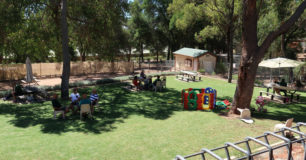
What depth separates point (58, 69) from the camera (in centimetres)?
2627

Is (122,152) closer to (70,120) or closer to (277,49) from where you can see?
(70,120)

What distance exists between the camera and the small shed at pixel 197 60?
2823cm

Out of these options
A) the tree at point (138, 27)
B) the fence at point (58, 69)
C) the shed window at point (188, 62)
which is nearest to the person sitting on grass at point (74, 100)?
the fence at point (58, 69)

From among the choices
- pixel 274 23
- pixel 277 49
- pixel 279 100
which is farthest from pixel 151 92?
pixel 277 49

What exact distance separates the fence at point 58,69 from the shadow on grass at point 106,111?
38.4 feet

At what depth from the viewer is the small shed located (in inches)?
1112

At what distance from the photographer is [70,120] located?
9805 mm

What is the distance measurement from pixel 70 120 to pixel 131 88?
7.58 meters

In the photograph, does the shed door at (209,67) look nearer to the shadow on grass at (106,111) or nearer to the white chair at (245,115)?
the shadow on grass at (106,111)

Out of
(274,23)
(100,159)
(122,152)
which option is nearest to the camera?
(100,159)

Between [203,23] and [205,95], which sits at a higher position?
[203,23]

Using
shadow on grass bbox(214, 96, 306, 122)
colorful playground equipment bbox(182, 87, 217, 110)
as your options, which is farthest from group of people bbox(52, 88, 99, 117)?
shadow on grass bbox(214, 96, 306, 122)

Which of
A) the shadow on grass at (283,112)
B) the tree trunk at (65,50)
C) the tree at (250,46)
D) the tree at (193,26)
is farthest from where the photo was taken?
the tree at (193,26)

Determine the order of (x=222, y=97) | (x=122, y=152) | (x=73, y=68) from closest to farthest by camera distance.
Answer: (x=122, y=152) < (x=222, y=97) < (x=73, y=68)
